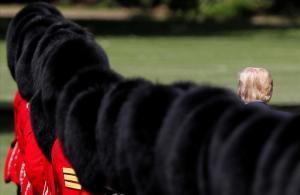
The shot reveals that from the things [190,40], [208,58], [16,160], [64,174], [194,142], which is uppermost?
[194,142]

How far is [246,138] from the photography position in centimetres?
359

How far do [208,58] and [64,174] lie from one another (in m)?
23.5

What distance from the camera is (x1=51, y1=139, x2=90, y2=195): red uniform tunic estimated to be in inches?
214

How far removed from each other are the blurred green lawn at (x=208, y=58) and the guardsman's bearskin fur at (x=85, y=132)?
10.3m

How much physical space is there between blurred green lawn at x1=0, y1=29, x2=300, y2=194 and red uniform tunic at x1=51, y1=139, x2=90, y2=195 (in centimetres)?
955

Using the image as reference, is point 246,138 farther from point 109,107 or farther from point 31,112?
point 31,112

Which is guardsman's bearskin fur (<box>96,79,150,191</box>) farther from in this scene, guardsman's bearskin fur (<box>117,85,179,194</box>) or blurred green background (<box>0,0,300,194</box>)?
blurred green background (<box>0,0,300,194</box>)

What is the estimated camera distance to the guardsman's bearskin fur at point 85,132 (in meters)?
4.66

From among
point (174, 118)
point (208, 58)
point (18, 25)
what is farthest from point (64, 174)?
point (208, 58)

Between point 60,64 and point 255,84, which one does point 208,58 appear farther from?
point 60,64

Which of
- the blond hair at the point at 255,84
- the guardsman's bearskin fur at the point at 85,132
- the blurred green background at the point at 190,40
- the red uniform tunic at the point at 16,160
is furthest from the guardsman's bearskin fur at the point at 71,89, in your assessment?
the blurred green background at the point at 190,40

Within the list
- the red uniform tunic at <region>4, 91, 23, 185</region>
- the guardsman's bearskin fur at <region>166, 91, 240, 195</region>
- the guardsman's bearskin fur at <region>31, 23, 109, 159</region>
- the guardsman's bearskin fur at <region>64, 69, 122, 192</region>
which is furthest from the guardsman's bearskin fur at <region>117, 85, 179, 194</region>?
the red uniform tunic at <region>4, 91, 23, 185</region>

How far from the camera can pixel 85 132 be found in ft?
15.3

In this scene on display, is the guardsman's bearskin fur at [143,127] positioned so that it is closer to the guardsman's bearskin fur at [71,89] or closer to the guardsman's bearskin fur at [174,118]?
the guardsman's bearskin fur at [174,118]
